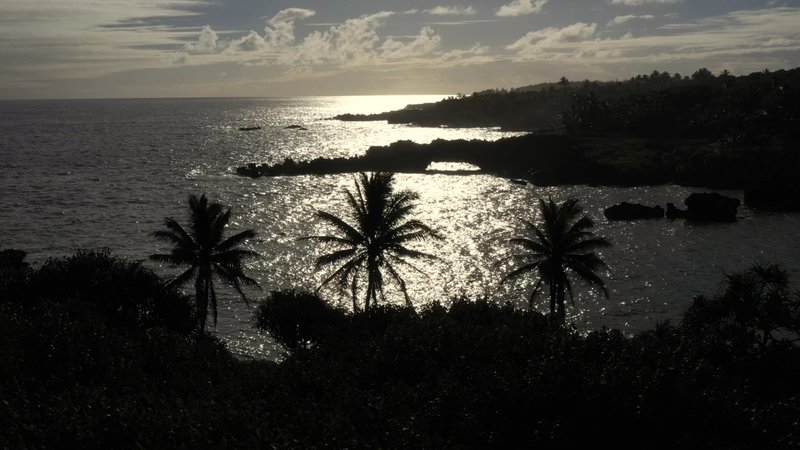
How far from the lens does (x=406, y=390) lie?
3050cm

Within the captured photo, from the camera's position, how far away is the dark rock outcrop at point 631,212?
11931 centimetres

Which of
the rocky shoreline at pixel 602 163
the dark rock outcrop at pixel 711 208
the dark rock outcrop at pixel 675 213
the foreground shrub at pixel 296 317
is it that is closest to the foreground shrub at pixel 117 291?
the foreground shrub at pixel 296 317

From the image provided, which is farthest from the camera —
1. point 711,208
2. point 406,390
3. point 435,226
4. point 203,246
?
point 435,226

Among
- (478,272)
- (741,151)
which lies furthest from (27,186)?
(741,151)

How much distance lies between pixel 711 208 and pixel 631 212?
41.2 ft

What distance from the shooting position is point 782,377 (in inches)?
1720

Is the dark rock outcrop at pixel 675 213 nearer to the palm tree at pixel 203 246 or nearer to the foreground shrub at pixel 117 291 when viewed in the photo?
the palm tree at pixel 203 246

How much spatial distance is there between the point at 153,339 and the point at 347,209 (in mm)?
97391

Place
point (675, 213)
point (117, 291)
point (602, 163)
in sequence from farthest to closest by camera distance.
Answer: point (602, 163), point (675, 213), point (117, 291)

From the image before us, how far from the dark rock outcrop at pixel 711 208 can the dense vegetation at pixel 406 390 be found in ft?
247

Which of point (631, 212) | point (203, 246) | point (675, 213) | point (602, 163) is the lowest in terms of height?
point (675, 213)

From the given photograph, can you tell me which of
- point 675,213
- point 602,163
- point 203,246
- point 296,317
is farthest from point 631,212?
point 203,246

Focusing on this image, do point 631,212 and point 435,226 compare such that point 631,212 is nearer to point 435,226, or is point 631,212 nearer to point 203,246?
point 435,226

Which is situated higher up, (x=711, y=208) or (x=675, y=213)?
(x=711, y=208)
